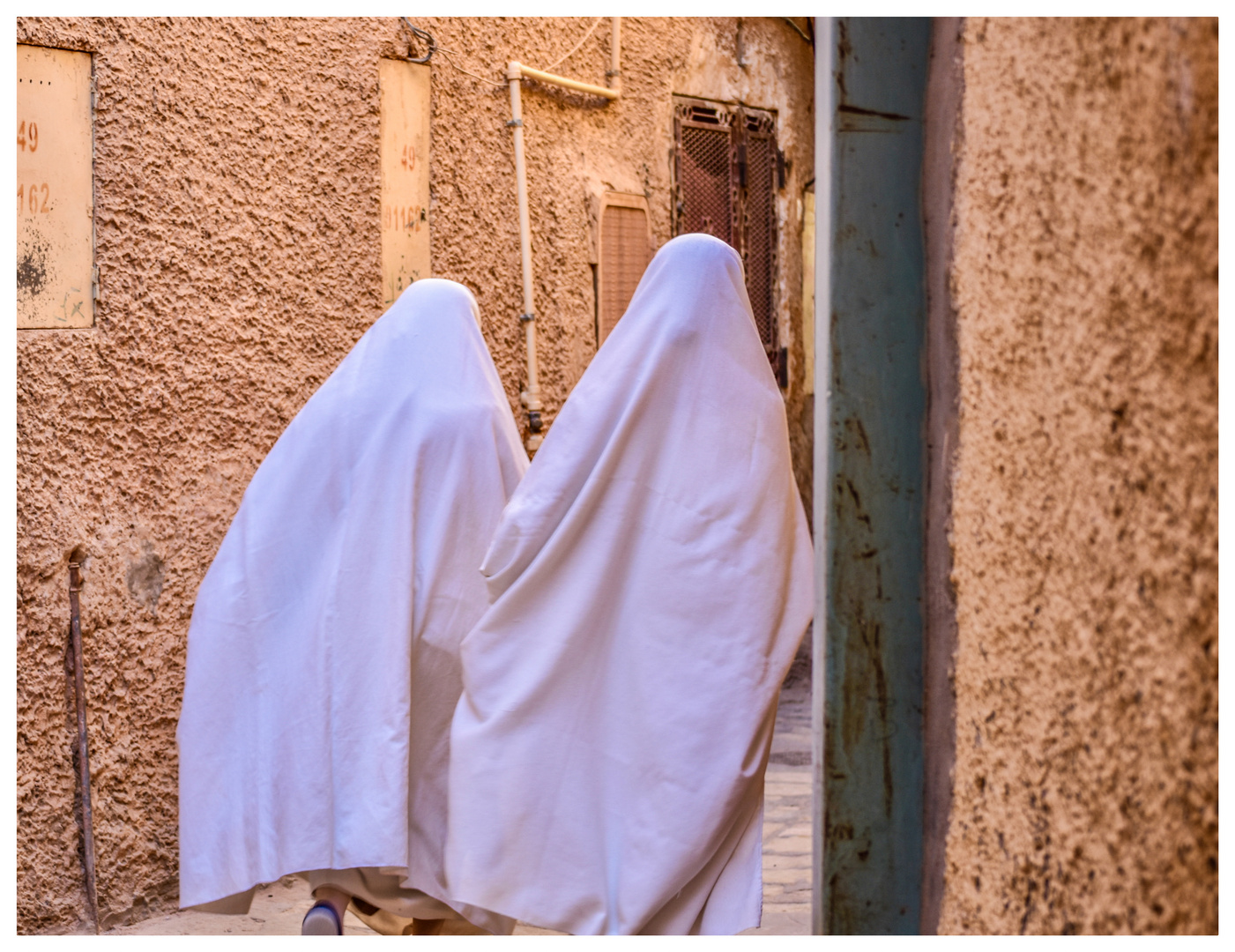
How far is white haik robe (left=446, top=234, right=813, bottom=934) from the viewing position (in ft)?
8.20

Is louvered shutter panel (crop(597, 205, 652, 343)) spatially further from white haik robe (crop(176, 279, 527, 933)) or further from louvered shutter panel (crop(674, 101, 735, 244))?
white haik robe (crop(176, 279, 527, 933))

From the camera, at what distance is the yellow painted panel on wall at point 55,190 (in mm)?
3301

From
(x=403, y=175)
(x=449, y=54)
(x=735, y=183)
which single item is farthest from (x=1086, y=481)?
(x=735, y=183)

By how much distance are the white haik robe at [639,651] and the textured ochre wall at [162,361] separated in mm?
1339

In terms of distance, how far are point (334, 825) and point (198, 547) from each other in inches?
47.1

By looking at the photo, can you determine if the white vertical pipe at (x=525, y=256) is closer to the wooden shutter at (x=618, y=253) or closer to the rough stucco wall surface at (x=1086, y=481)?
the wooden shutter at (x=618, y=253)

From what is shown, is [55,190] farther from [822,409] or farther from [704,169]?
[704,169]

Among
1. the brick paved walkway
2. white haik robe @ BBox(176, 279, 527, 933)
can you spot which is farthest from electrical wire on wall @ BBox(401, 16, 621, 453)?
white haik robe @ BBox(176, 279, 527, 933)

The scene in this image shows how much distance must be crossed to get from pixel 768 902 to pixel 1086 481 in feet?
9.61

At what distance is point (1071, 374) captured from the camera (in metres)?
1.15

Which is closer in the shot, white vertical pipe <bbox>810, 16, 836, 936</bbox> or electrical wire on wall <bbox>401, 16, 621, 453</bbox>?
white vertical pipe <bbox>810, 16, 836, 936</bbox>

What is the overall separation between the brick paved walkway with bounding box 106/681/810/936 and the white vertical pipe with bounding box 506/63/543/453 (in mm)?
1736

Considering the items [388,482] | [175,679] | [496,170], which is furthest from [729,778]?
[496,170]

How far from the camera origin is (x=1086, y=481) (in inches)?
44.4
